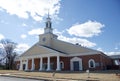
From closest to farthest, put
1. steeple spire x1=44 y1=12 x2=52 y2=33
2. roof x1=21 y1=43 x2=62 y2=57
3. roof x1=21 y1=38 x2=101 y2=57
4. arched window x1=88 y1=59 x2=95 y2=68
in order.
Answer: arched window x1=88 y1=59 x2=95 y2=68, roof x1=21 y1=38 x2=101 y2=57, roof x1=21 y1=43 x2=62 y2=57, steeple spire x1=44 y1=12 x2=52 y2=33

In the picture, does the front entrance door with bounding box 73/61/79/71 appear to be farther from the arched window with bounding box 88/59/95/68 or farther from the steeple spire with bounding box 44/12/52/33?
the steeple spire with bounding box 44/12/52/33

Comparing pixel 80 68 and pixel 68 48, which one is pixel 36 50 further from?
pixel 80 68

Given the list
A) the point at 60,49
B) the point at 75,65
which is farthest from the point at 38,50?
the point at 75,65

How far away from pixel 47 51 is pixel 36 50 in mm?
3855

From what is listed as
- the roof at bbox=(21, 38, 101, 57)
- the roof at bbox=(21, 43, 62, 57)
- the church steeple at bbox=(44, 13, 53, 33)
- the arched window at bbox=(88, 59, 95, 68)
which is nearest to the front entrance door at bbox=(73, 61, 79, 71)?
the roof at bbox=(21, 38, 101, 57)

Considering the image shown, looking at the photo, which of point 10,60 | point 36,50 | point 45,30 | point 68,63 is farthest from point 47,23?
point 10,60

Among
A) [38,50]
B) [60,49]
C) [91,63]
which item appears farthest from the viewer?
[38,50]

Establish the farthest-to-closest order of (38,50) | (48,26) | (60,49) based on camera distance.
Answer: (48,26) < (38,50) < (60,49)

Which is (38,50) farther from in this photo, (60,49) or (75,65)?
(75,65)

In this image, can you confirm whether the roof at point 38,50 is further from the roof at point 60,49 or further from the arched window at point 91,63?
the arched window at point 91,63

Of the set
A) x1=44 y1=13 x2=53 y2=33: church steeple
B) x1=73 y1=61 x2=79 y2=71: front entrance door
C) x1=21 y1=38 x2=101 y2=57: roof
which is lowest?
x1=73 y1=61 x2=79 y2=71: front entrance door

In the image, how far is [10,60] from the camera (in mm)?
68625

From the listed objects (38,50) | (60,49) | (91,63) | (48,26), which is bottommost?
(91,63)

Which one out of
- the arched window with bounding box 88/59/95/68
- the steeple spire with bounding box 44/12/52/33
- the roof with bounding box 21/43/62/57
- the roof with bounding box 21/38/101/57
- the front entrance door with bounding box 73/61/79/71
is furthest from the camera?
the steeple spire with bounding box 44/12/52/33
